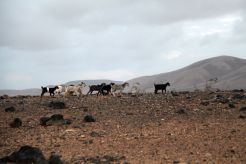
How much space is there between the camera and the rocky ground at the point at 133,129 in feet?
45.8

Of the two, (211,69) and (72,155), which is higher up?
(211,69)

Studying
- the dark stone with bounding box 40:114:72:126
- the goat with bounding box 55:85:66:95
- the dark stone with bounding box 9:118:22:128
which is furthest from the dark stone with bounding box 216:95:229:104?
the goat with bounding box 55:85:66:95

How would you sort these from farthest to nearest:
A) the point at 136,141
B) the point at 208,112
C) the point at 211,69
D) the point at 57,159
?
the point at 211,69 < the point at 208,112 < the point at 136,141 < the point at 57,159

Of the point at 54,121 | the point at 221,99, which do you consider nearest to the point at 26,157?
the point at 54,121

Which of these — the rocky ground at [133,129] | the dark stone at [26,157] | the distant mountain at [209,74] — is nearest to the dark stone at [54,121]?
the rocky ground at [133,129]

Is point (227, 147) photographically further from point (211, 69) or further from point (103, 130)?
point (211, 69)

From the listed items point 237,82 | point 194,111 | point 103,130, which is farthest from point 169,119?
point 237,82

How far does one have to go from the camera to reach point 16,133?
1808 cm

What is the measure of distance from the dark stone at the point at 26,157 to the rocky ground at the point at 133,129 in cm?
95

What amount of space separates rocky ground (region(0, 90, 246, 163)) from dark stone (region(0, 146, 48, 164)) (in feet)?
3.11

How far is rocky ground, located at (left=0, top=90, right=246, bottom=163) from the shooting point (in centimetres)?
1395

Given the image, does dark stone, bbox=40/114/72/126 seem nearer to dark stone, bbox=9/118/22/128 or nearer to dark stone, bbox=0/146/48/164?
dark stone, bbox=9/118/22/128

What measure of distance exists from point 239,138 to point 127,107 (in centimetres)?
874

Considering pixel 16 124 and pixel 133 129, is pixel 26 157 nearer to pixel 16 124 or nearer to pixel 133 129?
pixel 133 129
